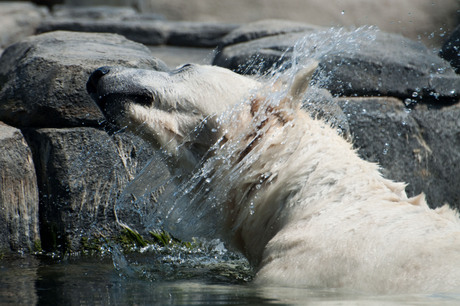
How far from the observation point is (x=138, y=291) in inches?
102

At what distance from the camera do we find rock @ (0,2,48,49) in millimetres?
7305

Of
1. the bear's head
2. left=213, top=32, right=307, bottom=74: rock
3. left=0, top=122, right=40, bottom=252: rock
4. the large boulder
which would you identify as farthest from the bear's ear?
the large boulder

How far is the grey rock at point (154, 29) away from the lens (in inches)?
281

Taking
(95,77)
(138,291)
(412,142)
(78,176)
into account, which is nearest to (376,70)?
(412,142)

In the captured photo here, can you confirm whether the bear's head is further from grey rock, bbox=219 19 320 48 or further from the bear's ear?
grey rock, bbox=219 19 320 48

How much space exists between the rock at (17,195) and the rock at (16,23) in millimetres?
3626

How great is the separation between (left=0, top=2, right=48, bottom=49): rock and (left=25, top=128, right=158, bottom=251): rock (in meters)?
3.65

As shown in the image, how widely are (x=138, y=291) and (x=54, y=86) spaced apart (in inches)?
71.1

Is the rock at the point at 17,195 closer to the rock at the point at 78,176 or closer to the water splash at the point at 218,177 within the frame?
the rock at the point at 78,176

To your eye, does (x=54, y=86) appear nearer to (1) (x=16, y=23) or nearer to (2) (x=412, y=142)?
(2) (x=412, y=142)

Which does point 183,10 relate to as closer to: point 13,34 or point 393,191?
point 13,34

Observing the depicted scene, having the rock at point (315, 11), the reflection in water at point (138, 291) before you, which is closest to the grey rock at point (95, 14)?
the rock at point (315, 11)

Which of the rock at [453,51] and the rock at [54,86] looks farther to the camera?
the rock at [453,51]

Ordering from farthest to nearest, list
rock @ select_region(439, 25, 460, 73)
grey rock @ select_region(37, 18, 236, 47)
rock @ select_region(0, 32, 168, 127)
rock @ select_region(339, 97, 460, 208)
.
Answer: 1. grey rock @ select_region(37, 18, 236, 47)
2. rock @ select_region(439, 25, 460, 73)
3. rock @ select_region(339, 97, 460, 208)
4. rock @ select_region(0, 32, 168, 127)
